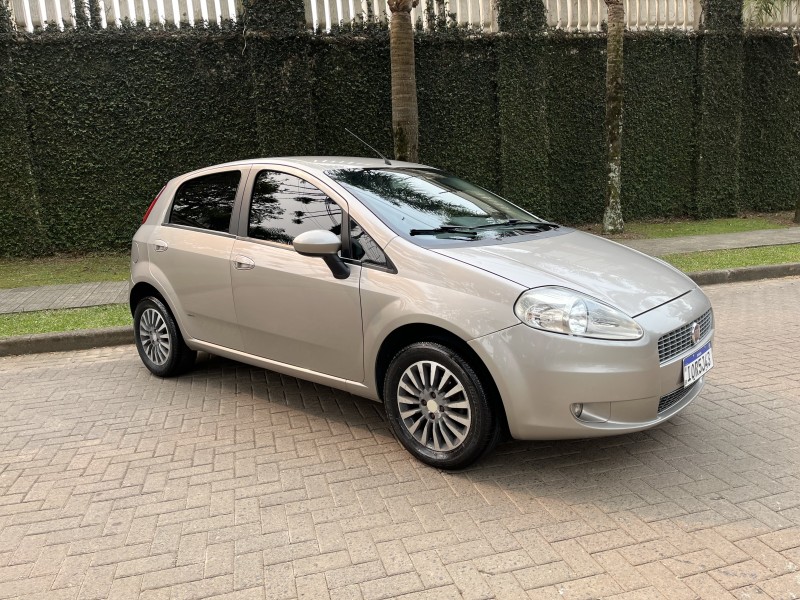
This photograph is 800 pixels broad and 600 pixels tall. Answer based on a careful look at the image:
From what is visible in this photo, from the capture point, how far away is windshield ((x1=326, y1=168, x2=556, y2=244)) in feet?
12.4

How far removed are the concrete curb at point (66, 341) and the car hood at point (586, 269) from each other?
4299 mm

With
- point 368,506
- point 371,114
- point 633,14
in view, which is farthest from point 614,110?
point 368,506

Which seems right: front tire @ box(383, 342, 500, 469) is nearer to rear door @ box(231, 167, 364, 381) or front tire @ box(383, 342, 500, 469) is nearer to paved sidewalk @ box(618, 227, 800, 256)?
rear door @ box(231, 167, 364, 381)

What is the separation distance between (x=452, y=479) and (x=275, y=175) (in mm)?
2350

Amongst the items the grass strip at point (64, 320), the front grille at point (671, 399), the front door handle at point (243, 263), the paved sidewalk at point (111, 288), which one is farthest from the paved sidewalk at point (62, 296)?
the front grille at point (671, 399)

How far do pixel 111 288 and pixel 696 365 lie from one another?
773 cm

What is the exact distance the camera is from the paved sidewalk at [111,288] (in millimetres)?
7887

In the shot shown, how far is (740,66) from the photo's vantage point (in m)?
14.2

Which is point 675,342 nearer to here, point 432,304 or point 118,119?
point 432,304

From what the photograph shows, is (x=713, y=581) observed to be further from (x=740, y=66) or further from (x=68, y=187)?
(x=740, y=66)

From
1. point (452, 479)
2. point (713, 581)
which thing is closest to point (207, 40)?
point (452, 479)

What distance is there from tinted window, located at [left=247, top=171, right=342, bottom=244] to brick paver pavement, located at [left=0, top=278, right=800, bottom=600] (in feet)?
4.14

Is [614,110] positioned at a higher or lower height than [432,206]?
higher

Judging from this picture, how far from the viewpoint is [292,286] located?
392 cm
